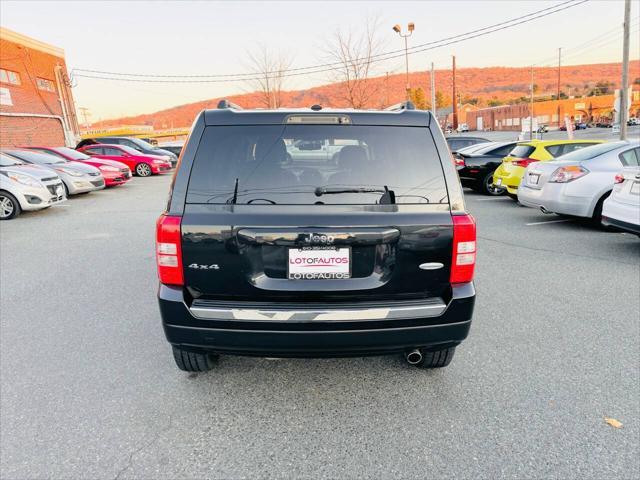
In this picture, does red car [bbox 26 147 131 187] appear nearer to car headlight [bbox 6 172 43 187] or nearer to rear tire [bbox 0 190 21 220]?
car headlight [bbox 6 172 43 187]

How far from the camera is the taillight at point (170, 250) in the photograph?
2230 mm

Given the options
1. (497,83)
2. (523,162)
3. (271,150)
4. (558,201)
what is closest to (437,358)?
(271,150)

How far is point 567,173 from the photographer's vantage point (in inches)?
279

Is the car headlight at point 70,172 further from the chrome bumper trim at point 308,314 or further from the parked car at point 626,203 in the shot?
the parked car at point 626,203

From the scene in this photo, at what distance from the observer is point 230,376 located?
9.78ft

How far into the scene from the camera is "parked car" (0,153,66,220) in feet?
30.0

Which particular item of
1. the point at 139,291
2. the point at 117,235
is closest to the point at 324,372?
the point at 139,291

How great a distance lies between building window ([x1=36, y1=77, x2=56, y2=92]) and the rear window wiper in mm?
34418

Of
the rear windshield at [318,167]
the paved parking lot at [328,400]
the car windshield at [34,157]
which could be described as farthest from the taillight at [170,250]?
the car windshield at [34,157]

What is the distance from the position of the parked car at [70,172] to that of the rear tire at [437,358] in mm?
12267

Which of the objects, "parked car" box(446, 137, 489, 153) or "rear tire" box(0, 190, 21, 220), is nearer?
"rear tire" box(0, 190, 21, 220)

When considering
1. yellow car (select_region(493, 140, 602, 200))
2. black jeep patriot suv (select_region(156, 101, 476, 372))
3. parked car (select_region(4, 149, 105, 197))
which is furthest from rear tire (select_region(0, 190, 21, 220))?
yellow car (select_region(493, 140, 602, 200))

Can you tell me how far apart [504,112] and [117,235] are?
100 m

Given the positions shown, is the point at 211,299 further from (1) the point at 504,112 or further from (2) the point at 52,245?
(1) the point at 504,112
